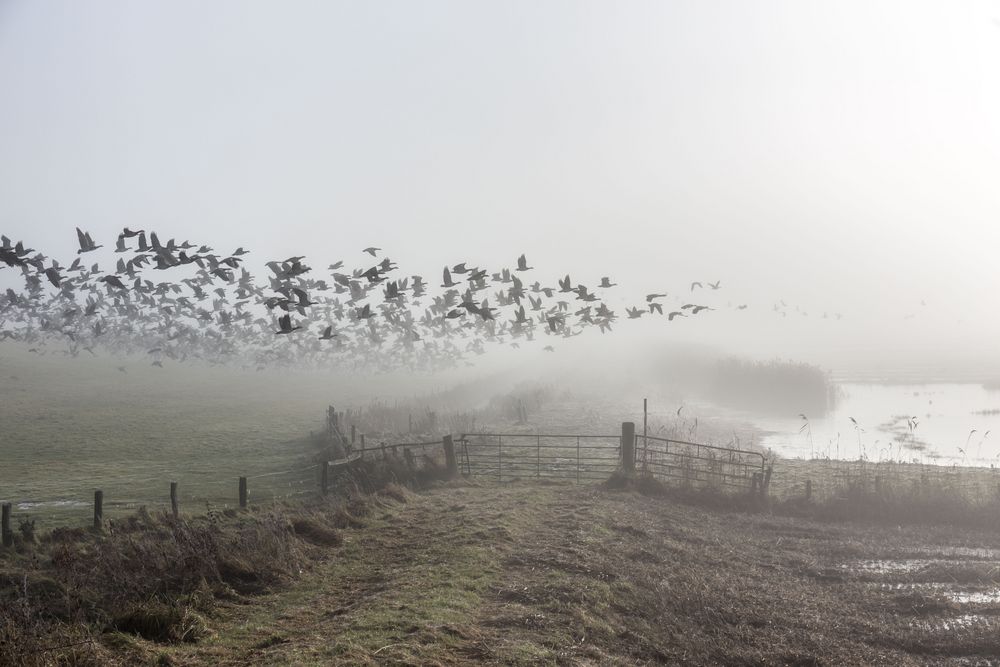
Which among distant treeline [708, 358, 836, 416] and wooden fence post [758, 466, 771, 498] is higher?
distant treeline [708, 358, 836, 416]

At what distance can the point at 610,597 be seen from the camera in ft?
41.7

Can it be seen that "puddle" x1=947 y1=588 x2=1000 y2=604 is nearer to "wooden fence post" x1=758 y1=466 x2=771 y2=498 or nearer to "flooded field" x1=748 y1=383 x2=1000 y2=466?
"wooden fence post" x1=758 y1=466 x2=771 y2=498

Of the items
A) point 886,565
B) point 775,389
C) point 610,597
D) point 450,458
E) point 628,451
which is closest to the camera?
point 610,597

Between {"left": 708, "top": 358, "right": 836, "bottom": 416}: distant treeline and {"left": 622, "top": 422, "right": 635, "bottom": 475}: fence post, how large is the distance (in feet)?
109

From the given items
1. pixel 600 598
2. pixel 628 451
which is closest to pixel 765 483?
pixel 628 451

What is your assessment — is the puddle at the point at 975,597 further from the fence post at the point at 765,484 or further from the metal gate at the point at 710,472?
the fence post at the point at 765,484

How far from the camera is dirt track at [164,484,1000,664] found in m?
10.3

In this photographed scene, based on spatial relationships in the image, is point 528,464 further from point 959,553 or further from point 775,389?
point 775,389

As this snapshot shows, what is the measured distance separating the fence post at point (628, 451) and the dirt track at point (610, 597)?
4.51 m

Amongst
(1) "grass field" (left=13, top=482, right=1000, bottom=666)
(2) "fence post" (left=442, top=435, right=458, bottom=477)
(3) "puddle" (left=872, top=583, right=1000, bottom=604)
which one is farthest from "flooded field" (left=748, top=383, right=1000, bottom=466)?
(2) "fence post" (left=442, top=435, right=458, bottom=477)

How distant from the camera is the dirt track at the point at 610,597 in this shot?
10289 mm

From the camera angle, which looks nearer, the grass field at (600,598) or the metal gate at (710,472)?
the grass field at (600,598)

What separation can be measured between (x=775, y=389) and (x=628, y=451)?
129 feet

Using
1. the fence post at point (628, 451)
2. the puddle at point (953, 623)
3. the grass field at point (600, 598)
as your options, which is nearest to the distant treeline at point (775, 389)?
the fence post at point (628, 451)
